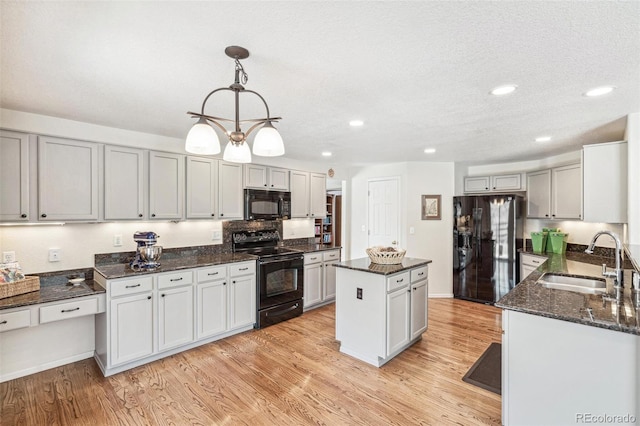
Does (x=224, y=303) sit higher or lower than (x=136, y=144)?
lower

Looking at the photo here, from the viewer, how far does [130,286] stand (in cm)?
279

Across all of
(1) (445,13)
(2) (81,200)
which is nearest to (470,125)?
(1) (445,13)

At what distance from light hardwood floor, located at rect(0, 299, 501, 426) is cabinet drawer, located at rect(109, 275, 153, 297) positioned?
73cm

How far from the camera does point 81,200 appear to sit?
9.43 feet

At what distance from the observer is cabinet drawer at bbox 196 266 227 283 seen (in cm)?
328

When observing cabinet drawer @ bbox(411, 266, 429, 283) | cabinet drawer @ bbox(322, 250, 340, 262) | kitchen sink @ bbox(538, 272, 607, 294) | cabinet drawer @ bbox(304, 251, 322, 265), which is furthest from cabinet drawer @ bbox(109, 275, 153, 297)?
kitchen sink @ bbox(538, 272, 607, 294)

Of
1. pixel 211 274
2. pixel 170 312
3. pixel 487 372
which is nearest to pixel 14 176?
pixel 170 312

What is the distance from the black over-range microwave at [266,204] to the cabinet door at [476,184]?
318cm

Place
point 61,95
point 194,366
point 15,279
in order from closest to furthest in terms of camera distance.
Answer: point 61,95, point 15,279, point 194,366

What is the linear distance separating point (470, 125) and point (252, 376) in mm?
3177

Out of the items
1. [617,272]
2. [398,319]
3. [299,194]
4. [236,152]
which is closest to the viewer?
[236,152]

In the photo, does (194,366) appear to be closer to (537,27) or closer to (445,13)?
(445,13)

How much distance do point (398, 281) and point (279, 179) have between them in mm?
2391

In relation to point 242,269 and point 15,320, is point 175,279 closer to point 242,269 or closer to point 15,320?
point 242,269
